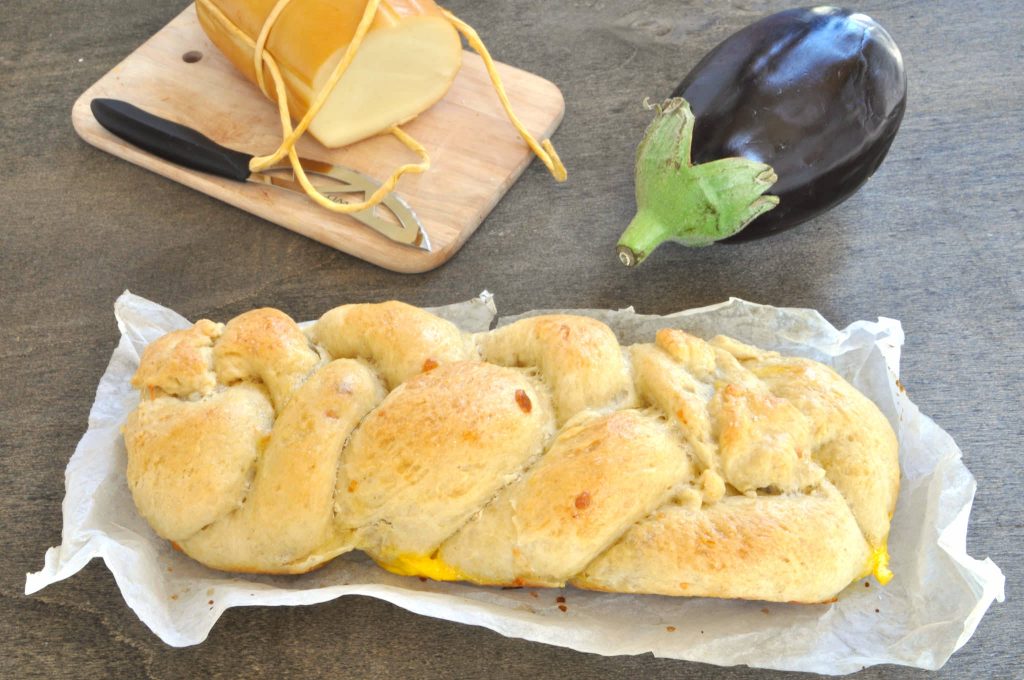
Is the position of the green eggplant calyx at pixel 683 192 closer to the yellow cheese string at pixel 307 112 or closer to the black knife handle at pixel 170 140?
the yellow cheese string at pixel 307 112

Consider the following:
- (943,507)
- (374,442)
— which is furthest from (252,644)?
(943,507)

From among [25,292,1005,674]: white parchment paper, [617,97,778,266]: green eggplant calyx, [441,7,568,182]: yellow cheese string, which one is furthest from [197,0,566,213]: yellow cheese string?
[25,292,1005,674]: white parchment paper

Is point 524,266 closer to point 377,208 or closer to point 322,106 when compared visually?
point 377,208

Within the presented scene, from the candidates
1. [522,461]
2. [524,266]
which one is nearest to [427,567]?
[522,461]

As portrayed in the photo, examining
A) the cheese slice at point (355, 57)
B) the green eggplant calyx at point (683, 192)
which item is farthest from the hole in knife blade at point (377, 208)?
the green eggplant calyx at point (683, 192)

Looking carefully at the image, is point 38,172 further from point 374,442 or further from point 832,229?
point 832,229

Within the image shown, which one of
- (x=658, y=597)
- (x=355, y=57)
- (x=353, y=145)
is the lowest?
(x=658, y=597)

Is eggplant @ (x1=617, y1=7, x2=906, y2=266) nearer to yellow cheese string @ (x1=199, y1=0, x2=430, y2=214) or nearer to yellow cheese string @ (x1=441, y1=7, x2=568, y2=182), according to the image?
yellow cheese string @ (x1=441, y1=7, x2=568, y2=182)
